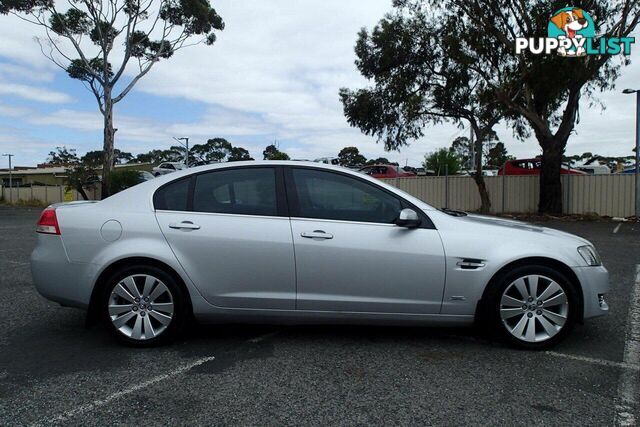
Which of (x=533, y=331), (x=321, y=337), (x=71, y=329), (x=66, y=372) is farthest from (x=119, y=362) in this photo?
(x=533, y=331)

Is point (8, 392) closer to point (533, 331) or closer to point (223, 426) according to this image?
point (223, 426)

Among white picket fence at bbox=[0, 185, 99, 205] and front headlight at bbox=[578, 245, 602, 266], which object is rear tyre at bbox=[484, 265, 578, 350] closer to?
front headlight at bbox=[578, 245, 602, 266]

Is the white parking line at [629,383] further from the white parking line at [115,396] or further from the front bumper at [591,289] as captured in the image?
the white parking line at [115,396]

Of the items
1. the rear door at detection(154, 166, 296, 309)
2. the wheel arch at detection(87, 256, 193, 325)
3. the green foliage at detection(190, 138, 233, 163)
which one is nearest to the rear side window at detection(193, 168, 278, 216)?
the rear door at detection(154, 166, 296, 309)

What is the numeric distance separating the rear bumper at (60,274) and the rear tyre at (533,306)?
3.13 m

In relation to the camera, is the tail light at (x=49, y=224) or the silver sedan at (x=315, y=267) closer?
the silver sedan at (x=315, y=267)

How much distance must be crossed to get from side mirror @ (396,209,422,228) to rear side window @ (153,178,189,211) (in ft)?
5.66

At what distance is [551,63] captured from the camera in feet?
49.8

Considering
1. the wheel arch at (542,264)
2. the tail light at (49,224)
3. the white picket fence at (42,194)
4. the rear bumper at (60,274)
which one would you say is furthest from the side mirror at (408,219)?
the white picket fence at (42,194)

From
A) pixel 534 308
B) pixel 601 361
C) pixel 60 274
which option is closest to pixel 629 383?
pixel 601 361

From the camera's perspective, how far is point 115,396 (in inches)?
125

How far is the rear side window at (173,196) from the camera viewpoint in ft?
13.5

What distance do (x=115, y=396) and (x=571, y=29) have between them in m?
16.5

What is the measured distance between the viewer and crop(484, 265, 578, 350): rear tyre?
389cm
